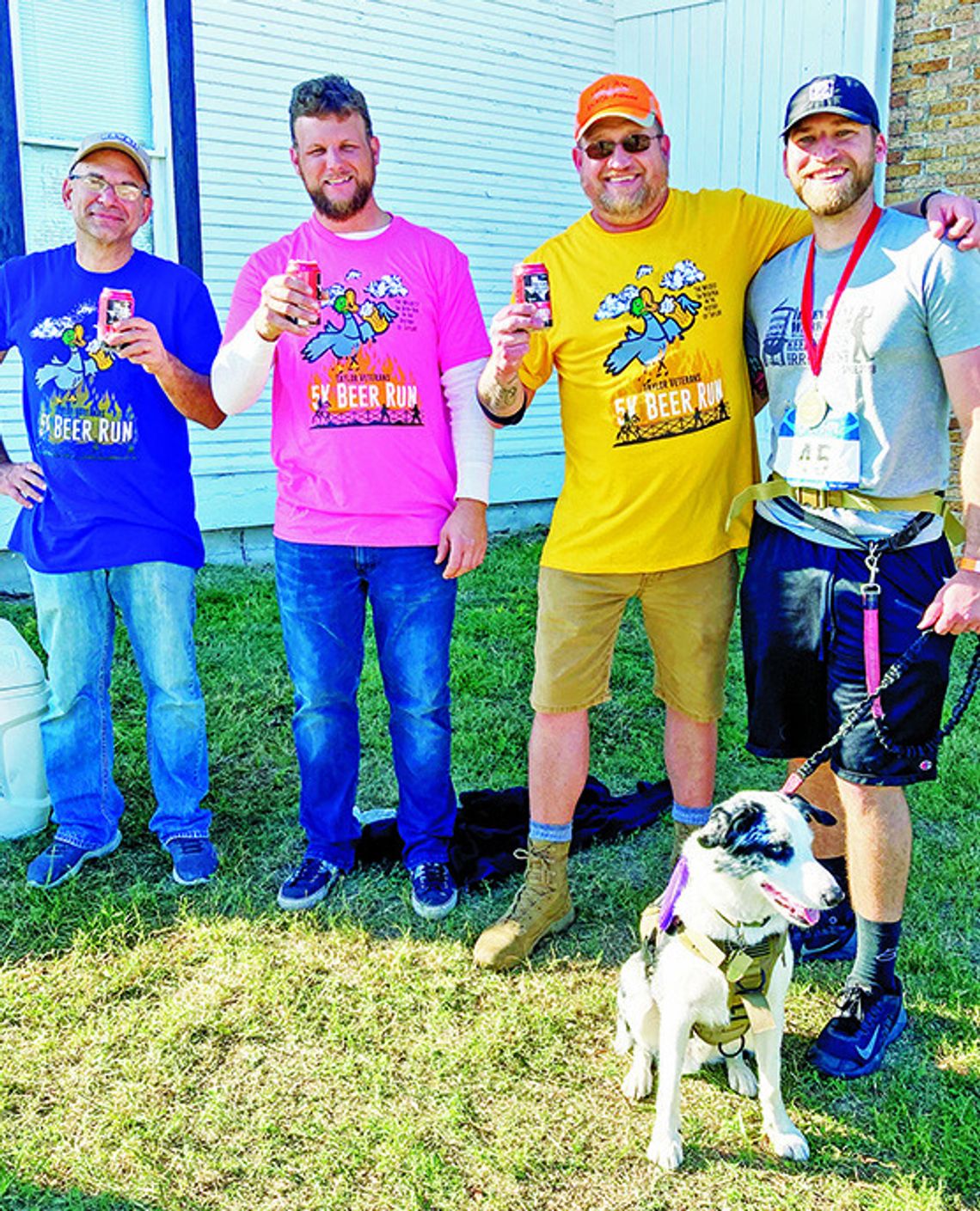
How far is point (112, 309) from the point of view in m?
3.27

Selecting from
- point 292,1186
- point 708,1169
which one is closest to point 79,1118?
point 292,1186

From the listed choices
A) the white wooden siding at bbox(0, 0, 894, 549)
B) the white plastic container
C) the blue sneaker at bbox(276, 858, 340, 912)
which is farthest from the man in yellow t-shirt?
the white wooden siding at bbox(0, 0, 894, 549)

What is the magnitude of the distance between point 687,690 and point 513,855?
969mm

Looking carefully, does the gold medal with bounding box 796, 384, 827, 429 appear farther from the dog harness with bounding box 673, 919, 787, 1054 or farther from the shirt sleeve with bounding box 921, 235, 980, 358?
the dog harness with bounding box 673, 919, 787, 1054

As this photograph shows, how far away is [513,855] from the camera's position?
12.7ft

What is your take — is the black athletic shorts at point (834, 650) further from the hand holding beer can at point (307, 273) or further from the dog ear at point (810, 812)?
the hand holding beer can at point (307, 273)

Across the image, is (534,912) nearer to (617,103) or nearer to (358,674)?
(358,674)

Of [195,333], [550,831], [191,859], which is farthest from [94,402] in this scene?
[550,831]

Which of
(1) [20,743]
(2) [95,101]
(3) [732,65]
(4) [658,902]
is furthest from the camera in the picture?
(3) [732,65]

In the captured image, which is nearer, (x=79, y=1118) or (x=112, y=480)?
(x=79, y=1118)

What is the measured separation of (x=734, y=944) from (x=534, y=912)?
3.32 ft

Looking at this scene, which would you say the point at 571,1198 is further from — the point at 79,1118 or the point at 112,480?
the point at 112,480

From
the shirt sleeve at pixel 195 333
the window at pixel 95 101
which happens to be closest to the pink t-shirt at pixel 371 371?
the shirt sleeve at pixel 195 333

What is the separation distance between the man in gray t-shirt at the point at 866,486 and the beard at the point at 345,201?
1.19 metres
